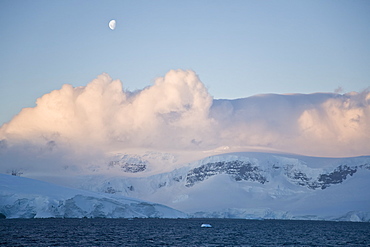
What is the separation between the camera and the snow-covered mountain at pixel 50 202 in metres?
125

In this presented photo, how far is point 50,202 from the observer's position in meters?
127

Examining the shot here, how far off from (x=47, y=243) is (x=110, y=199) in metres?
87.1

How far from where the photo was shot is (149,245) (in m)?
66.4

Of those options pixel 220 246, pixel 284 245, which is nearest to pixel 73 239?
pixel 220 246

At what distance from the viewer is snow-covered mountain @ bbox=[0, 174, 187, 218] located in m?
125

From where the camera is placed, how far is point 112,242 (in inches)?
2694

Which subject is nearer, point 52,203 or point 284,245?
point 284,245

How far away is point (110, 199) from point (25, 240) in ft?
277

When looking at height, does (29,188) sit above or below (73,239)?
above

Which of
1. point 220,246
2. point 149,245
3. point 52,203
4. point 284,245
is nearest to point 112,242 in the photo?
point 149,245

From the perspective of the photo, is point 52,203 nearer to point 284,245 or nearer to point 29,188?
point 29,188

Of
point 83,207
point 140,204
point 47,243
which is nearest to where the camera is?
point 47,243

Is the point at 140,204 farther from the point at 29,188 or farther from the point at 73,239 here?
the point at 73,239

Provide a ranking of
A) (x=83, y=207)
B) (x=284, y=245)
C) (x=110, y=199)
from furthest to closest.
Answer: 1. (x=110, y=199)
2. (x=83, y=207)
3. (x=284, y=245)
